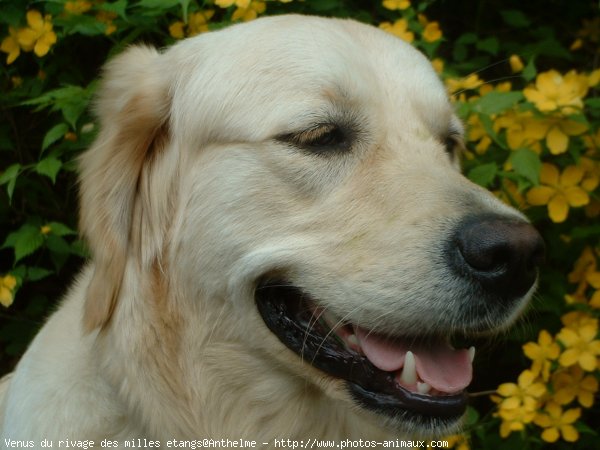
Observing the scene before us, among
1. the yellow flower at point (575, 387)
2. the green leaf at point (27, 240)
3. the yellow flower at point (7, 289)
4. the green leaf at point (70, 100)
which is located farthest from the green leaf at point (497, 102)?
the yellow flower at point (7, 289)

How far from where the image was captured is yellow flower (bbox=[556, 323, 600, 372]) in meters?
2.88

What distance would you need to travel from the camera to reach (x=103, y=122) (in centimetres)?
268

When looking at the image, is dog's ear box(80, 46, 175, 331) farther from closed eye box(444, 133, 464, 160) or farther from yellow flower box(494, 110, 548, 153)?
yellow flower box(494, 110, 548, 153)

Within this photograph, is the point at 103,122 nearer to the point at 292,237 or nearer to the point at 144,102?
the point at 144,102

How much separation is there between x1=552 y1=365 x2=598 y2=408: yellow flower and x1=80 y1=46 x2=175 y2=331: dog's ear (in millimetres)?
1681

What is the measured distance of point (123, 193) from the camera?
8.23 ft

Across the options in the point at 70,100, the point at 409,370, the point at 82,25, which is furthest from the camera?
the point at 82,25

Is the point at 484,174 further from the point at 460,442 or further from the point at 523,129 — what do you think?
the point at 460,442

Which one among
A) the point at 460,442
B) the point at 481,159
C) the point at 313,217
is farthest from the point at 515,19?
the point at 313,217

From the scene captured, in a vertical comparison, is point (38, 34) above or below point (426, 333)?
above

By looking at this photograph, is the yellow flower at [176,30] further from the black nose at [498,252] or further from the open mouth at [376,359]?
the black nose at [498,252]

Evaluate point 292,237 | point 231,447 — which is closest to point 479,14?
point 292,237

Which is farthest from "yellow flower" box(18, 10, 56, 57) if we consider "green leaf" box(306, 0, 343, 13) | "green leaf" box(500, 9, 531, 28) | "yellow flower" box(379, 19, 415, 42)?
"green leaf" box(500, 9, 531, 28)

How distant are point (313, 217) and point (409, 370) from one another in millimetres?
509
